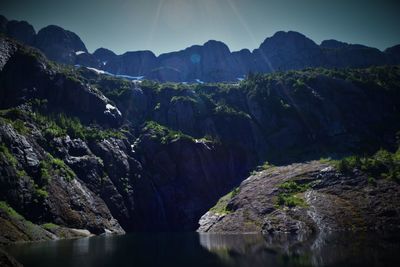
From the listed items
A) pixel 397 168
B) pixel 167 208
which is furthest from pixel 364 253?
pixel 167 208

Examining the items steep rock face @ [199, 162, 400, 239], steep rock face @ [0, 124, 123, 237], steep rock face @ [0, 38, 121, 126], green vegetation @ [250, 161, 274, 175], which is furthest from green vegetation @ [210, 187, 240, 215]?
steep rock face @ [0, 38, 121, 126]

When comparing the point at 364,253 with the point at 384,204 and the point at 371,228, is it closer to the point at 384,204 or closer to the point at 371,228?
the point at 371,228

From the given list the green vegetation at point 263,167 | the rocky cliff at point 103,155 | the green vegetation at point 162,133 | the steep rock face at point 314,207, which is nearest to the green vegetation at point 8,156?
the rocky cliff at point 103,155

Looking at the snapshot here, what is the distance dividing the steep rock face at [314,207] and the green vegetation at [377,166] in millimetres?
2923

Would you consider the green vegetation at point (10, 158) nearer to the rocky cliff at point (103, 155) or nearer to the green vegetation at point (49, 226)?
the rocky cliff at point (103, 155)

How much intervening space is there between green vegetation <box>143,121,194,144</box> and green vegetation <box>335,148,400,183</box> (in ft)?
253

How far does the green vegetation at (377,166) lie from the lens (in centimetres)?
11600

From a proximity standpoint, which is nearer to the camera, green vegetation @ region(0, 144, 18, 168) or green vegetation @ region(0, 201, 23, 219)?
green vegetation @ region(0, 201, 23, 219)

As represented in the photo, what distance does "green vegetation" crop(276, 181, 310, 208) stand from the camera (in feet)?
384

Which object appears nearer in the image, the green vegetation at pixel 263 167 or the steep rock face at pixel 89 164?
the steep rock face at pixel 89 164

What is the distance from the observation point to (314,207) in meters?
111

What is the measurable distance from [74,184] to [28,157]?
17.8 m

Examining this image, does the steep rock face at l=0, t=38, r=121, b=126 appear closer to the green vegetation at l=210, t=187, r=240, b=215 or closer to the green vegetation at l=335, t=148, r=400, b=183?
the green vegetation at l=210, t=187, r=240, b=215

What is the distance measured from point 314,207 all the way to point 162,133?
96461mm
